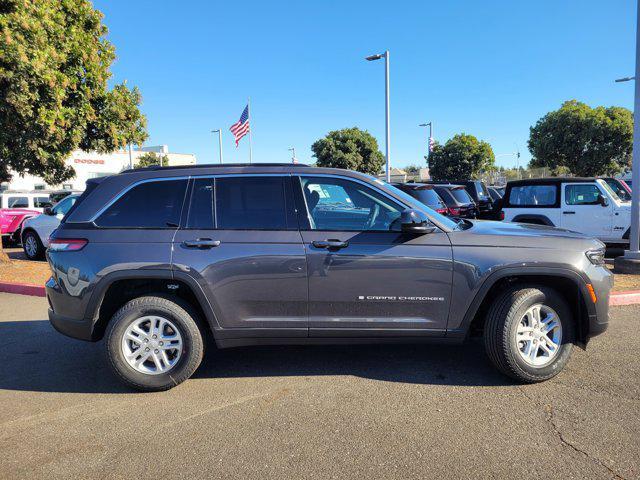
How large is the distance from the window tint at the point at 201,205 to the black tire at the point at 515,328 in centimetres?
250

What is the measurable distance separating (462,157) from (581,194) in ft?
98.0

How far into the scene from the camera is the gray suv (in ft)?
12.5

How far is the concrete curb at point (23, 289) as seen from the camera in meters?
7.73

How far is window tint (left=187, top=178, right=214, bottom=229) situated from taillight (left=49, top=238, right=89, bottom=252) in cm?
89

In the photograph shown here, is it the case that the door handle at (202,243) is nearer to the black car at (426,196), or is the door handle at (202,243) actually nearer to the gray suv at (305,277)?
the gray suv at (305,277)

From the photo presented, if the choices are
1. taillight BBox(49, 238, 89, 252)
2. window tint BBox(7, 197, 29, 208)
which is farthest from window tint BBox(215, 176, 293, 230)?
window tint BBox(7, 197, 29, 208)

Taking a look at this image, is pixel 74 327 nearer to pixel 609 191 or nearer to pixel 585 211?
pixel 585 211

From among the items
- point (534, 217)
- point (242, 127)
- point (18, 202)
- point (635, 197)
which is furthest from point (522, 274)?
point (242, 127)

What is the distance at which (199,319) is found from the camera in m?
4.03

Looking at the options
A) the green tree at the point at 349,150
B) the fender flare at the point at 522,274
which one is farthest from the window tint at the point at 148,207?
the green tree at the point at 349,150

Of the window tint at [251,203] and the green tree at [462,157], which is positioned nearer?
the window tint at [251,203]

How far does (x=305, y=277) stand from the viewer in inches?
150

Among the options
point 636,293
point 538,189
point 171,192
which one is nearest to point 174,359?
point 171,192

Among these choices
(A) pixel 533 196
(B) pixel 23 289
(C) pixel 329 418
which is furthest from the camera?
(A) pixel 533 196
